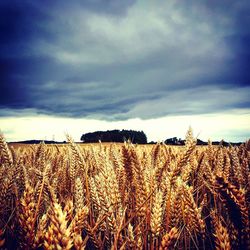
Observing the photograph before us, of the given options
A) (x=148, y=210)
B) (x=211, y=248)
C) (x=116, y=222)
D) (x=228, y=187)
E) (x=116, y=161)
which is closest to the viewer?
(x=228, y=187)

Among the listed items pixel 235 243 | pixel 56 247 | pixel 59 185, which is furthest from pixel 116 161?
pixel 56 247

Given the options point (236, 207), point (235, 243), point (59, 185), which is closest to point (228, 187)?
point (236, 207)

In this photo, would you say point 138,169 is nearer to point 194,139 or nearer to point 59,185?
point 194,139

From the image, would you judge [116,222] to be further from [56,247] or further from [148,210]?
[56,247]

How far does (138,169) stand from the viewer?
1731 millimetres

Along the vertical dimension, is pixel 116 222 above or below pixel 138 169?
below

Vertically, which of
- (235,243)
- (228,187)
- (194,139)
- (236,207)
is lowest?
(235,243)

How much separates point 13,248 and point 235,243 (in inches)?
59.0

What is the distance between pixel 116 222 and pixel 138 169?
1.27 feet

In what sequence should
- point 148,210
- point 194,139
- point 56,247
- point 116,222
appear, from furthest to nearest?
point 194,139 < point 148,210 < point 116,222 < point 56,247

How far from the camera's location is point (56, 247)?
2.83 feet

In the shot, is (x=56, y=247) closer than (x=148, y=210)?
Yes

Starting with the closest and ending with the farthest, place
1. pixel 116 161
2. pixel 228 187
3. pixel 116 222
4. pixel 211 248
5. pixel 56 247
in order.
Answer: pixel 56 247
pixel 228 187
pixel 116 222
pixel 211 248
pixel 116 161

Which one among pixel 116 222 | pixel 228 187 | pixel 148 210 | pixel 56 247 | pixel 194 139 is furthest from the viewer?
pixel 194 139
